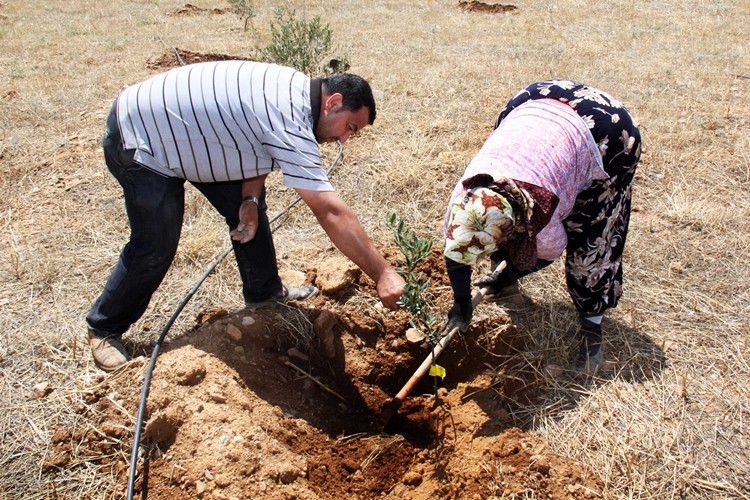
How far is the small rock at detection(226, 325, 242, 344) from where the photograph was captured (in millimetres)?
2619

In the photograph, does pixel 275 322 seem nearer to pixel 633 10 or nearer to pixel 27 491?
pixel 27 491

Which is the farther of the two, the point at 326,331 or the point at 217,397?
the point at 326,331

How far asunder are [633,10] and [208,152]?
28.5 feet

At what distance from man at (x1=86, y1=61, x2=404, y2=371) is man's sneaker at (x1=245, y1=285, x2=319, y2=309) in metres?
0.57

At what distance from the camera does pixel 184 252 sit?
3.30 meters

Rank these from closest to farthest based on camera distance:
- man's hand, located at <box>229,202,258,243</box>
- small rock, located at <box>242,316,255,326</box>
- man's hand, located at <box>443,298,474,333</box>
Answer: man's hand, located at <box>443,298,474,333</box>
man's hand, located at <box>229,202,258,243</box>
small rock, located at <box>242,316,255,326</box>

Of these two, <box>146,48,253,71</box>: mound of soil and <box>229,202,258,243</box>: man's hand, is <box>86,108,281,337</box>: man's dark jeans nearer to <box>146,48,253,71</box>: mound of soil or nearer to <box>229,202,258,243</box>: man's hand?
<box>229,202,258,243</box>: man's hand

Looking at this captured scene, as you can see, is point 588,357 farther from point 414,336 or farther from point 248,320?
point 248,320

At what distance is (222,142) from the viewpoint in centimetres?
219

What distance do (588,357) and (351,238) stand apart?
1.28 metres

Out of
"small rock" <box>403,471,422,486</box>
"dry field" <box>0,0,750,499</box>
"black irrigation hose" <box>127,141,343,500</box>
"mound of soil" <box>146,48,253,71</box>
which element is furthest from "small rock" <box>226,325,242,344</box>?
"mound of soil" <box>146,48,253,71</box>

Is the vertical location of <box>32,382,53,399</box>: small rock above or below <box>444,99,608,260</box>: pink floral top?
below

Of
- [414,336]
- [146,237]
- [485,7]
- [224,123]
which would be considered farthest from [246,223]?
[485,7]

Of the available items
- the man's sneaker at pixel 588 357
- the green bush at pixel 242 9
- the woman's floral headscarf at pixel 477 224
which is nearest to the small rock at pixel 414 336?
the man's sneaker at pixel 588 357
